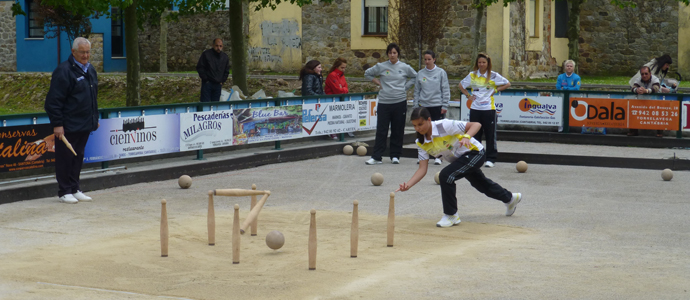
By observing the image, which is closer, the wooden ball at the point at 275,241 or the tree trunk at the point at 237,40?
the wooden ball at the point at 275,241

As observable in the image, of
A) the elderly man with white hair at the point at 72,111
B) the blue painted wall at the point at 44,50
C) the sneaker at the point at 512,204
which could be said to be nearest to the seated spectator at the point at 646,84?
the sneaker at the point at 512,204

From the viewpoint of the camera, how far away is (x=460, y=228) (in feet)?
31.8

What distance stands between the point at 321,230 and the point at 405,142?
1021 cm

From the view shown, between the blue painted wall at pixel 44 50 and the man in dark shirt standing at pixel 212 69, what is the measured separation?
835 inches

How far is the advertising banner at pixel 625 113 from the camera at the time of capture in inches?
720

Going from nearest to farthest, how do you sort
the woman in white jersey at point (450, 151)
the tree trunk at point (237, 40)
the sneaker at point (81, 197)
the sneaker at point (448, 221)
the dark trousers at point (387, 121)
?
the woman in white jersey at point (450, 151) < the sneaker at point (448, 221) < the sneaker at point (81, 197) < the dark trousers at point (387, 121) < the tree trunk at point (237, 40)

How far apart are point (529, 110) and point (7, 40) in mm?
27199

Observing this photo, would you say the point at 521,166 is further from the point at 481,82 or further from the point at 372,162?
the point at 372,162

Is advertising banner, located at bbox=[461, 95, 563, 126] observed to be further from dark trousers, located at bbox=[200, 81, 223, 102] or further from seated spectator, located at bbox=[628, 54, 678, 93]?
dark trousers, located at bbox=[200, 81, 223, 102]

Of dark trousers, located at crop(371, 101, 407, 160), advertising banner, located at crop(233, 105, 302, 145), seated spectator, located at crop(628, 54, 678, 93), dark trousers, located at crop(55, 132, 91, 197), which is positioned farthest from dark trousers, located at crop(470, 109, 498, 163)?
dark trousers, located at crop(55, 132, 91, 197)

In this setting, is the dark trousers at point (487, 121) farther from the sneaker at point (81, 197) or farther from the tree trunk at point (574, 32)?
the tree trunk at point (574, 32)

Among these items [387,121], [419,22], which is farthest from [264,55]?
[387,121]

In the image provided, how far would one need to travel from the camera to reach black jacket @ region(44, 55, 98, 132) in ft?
36.6

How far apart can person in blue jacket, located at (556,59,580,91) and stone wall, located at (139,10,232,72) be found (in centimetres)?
1921
